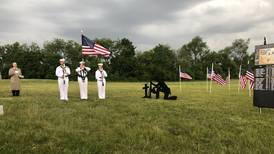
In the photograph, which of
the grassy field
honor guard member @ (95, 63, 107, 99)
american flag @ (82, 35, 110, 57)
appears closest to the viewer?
the grassy field

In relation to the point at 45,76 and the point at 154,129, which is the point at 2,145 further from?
the point at 45,76

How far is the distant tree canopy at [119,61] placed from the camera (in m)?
102

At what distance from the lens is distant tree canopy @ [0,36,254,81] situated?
10169 centimetres

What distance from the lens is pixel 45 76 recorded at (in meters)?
103

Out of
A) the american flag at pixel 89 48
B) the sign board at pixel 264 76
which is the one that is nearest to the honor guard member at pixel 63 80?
the american flag at pixel 89 48

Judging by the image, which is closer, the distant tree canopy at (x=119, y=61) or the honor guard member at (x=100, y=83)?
the honor guard member at (x=100, y=83)

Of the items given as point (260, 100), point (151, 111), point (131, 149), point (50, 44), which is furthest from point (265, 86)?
point (50, 44)

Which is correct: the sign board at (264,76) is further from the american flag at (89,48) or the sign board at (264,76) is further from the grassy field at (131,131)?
the american flag at (89,48)

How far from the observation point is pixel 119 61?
103 meters

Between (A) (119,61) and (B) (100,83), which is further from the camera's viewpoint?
(A) (119,61)

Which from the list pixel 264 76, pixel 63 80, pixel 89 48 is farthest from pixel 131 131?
pixel 89 48

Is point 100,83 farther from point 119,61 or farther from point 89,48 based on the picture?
point 119,61

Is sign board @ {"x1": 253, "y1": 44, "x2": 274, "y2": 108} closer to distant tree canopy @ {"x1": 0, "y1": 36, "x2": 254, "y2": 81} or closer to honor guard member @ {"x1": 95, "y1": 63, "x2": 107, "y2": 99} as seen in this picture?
honor guard member @ {"x1": 95, "y1": 63, "x2": 107, "y2": 99}

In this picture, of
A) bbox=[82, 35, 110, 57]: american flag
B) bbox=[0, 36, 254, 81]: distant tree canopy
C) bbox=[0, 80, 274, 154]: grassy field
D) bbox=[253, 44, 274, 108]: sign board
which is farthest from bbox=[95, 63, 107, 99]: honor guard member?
bbox=[0, 36, 254, 81]: distant tree canopy
